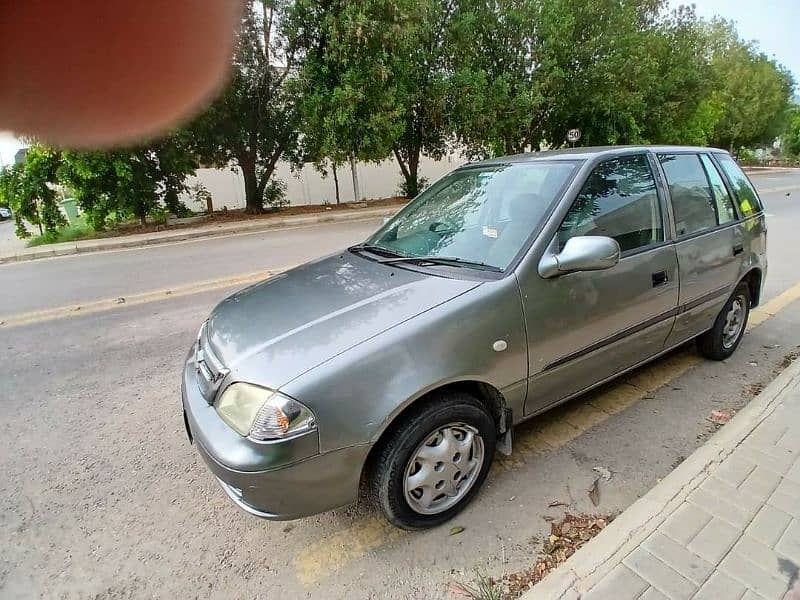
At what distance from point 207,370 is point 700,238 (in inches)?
125

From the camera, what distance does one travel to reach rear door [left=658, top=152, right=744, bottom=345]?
3.17 m

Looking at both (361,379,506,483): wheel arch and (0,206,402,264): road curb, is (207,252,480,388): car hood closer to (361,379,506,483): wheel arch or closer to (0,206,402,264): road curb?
(361,379,506,483): wheel arch

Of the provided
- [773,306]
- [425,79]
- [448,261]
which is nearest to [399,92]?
[425,79]

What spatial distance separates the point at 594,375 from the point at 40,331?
18.1ft

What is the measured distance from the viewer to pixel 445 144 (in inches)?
766

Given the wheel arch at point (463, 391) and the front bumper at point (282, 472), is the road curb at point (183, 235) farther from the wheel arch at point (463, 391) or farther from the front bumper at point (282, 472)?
the front bumper at point (282, 472)

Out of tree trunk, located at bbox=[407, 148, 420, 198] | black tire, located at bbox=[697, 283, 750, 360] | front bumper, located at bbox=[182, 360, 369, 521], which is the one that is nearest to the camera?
front bumper, located at bbox=[182, 360, 369, 521]

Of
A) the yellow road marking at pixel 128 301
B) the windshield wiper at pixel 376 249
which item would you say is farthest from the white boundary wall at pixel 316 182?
the windshield wiper at pixel 376 249

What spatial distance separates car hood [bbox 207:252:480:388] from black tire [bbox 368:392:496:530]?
1.39 ft

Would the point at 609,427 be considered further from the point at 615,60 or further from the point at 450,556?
the point at 615,60

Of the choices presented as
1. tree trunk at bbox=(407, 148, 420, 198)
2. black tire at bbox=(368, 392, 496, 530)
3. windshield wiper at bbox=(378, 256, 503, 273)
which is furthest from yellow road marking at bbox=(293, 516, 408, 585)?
tree trunk at bbox=(407, 148, 420, 198)

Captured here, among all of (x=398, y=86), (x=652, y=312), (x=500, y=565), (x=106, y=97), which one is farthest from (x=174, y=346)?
(x=398, y=86)

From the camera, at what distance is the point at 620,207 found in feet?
9.39

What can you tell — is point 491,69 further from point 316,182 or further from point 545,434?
point 545,434
